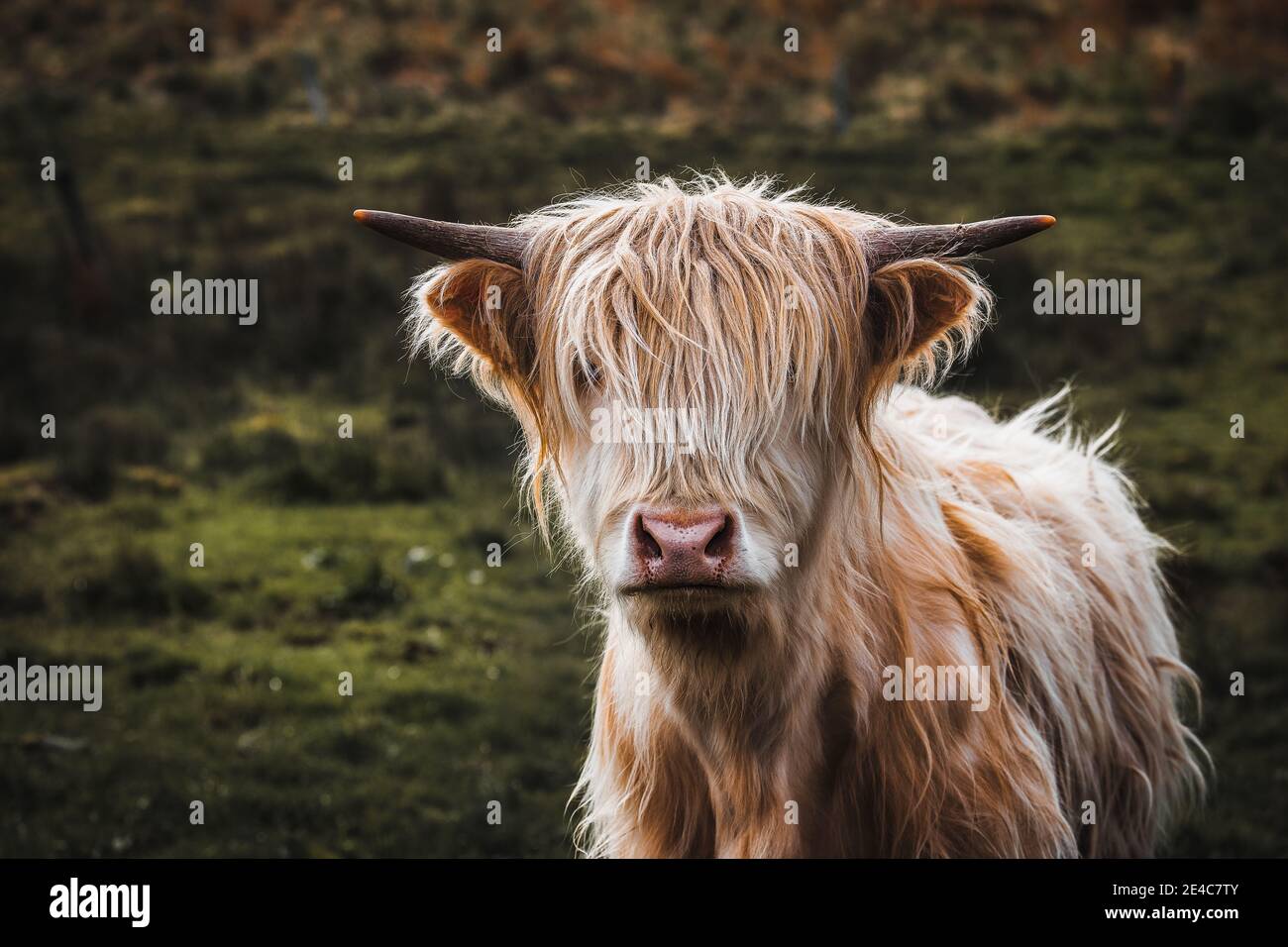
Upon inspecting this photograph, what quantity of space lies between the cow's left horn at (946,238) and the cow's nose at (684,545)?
0.87 m

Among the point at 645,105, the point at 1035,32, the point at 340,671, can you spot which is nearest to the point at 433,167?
the point at 645,105

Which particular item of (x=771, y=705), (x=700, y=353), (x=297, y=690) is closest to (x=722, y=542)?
(x=700, y=353)

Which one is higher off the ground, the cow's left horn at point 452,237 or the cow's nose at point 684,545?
the cow's left horn at point 452,237

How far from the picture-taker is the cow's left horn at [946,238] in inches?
115

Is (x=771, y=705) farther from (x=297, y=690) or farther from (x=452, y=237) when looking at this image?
(x=297, y=690)

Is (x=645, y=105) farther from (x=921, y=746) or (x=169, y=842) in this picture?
(x=921, y=746)

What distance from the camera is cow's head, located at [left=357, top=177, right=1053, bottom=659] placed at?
278cm

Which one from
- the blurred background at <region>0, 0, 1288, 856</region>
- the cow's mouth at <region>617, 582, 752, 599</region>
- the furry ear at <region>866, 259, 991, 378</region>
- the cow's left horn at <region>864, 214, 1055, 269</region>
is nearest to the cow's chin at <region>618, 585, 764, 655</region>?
the cow's mouth at <region>617, 582, 752, 599</region>

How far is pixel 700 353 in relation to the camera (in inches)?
115

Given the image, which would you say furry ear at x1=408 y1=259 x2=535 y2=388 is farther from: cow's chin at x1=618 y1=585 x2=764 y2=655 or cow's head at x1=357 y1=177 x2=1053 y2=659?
cow's chin at x1=618 y1=585 x2=764 y2=655

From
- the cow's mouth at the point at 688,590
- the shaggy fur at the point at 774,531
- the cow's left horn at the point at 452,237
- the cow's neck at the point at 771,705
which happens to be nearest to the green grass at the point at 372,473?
the shaggy fur at the point at 774,531

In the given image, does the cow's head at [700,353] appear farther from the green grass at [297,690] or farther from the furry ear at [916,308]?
the green grass at [297,690]

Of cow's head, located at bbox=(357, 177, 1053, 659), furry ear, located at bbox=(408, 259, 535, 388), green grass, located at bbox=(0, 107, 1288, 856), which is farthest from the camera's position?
green grass, located at bbox=(0, 107, 1288, 856)

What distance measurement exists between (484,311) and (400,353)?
7839 mm
